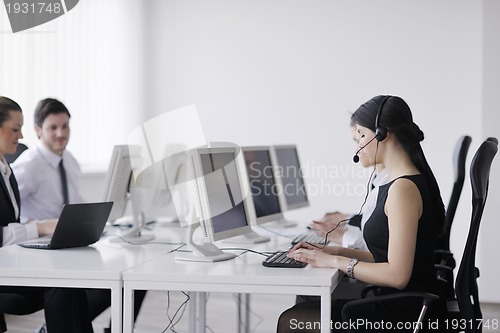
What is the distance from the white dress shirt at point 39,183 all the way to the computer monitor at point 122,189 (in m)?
0.60

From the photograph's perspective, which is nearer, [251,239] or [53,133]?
[251,239]

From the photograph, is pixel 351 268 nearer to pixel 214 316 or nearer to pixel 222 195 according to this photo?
pixel 222 195

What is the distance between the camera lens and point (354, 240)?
3273 millimetres

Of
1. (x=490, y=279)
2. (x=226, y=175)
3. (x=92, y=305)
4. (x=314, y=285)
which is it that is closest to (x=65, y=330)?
(x=92, y=305)

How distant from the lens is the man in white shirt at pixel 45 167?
391cm

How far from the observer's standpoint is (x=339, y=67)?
594cm

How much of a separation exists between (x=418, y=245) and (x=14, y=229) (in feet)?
5.96

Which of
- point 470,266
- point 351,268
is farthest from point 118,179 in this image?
point 470,266

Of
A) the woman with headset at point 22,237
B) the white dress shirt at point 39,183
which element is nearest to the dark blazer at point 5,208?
the woman with headset at point 22,237

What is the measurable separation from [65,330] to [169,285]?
645mm

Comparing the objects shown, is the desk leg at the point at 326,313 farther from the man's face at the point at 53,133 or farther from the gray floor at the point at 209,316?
the man's face at the point at 53,133

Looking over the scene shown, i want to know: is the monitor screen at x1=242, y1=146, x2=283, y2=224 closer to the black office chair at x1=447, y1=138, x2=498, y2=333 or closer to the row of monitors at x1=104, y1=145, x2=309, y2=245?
the row of monitors at x1=104, y1=145, x2=309, y2=245

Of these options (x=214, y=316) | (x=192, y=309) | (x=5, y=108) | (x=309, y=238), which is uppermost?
(x=5, y=108)

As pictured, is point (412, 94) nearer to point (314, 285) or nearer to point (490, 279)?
point (490, 279)
